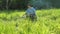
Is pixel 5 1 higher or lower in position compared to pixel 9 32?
lower

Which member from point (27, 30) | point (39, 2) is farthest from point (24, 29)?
point (39, 2)

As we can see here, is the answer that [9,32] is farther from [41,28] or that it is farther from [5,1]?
[5,1]

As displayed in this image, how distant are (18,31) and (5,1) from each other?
93.7ft

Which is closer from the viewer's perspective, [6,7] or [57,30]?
[57,30]

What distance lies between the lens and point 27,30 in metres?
7.05

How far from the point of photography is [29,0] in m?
35.0

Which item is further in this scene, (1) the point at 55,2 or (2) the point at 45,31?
(1) the point at 55,2

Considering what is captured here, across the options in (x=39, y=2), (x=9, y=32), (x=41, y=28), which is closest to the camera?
(x=9, y=32)

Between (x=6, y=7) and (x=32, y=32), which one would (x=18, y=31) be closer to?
(x=32, y=32)

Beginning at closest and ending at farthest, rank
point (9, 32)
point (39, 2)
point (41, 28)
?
1. point (9, 32)
2. point (41, 28)
3. point (39, 2)

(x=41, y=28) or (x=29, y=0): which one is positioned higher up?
(x=41, y=28)

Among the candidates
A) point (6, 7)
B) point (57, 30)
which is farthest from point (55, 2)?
point (57, 30)

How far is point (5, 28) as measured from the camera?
7.17m

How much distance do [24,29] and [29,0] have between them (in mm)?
27949
